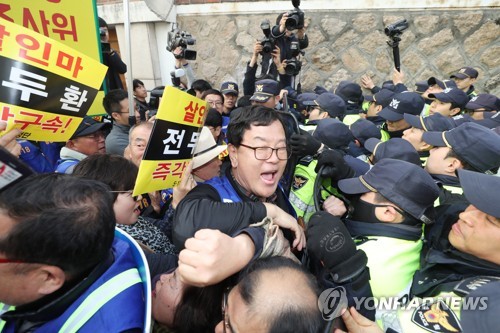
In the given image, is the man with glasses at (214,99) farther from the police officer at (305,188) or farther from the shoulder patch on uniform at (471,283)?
the shoulder patch on uniform at (471,283)

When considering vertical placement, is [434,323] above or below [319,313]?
below

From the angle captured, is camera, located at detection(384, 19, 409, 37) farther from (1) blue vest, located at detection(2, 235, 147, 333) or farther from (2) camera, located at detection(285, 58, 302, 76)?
(1) blue vest, located at detection(2, 235, 147, 333)

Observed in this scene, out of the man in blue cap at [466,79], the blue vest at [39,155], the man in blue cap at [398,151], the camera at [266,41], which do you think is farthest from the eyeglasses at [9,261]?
the man in blue cap at [466,79]

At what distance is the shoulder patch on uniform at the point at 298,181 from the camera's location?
7.80ft

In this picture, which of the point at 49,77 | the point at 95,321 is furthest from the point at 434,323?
the point at 49,77

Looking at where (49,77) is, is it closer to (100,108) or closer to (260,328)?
(100,108)

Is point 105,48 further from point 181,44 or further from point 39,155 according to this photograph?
point 39,155

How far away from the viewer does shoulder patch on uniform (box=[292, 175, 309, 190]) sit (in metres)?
2.38

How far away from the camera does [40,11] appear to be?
2508mm

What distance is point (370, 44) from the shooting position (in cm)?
640

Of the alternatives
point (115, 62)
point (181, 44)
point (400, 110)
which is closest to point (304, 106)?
point (400, 110)

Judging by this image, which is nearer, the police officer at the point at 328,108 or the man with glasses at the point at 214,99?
the police officer at the point at 328,108

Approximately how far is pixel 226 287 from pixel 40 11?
2.63 metres

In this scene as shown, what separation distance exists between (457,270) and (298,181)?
119cm
